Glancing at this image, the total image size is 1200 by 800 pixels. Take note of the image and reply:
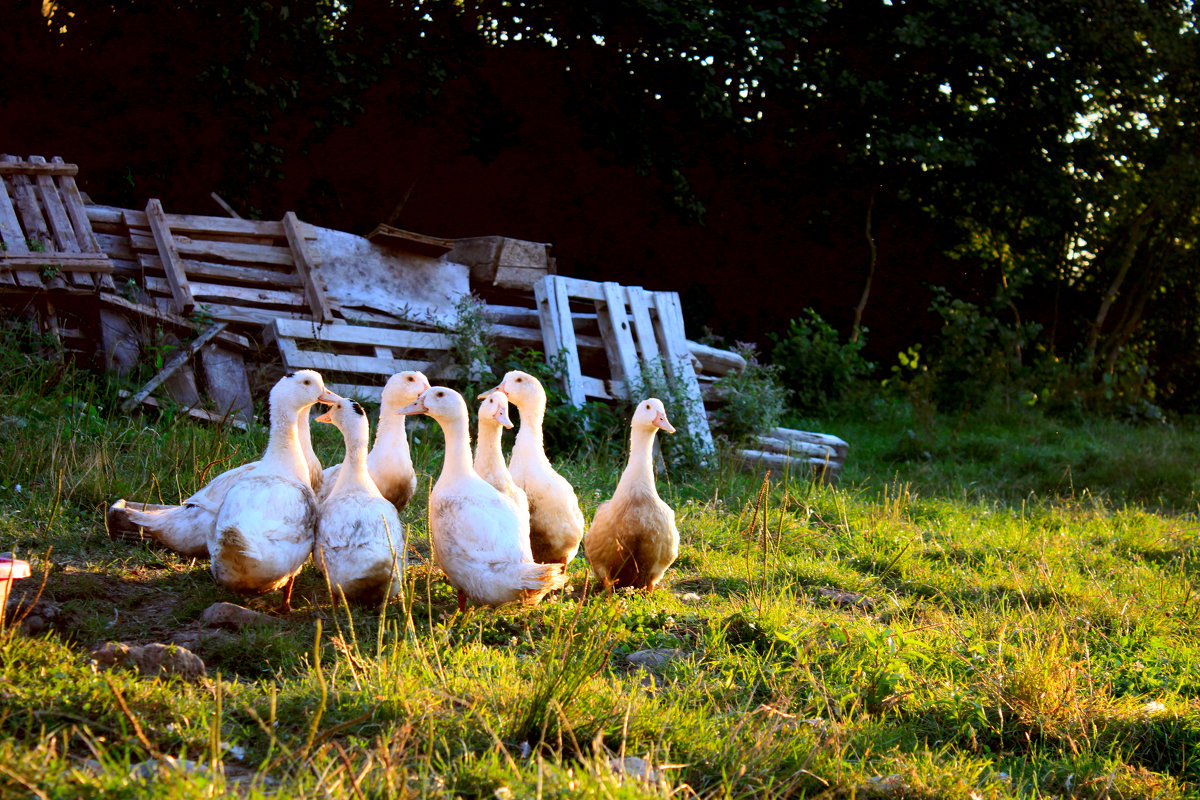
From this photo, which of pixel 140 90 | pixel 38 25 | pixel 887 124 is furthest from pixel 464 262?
pixel 887 124

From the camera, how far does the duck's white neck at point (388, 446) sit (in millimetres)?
4938

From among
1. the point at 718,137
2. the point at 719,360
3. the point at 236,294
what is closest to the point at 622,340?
the point at 719,360

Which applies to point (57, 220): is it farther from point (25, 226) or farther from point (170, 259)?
point (170, 259)

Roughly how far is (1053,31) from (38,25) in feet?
36.4

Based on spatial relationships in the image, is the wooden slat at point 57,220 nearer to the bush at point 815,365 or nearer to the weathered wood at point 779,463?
the weathered wood at point 779,463

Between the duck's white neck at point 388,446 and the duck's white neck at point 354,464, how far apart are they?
0.65 m

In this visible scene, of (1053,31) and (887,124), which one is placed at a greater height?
(1053,31)

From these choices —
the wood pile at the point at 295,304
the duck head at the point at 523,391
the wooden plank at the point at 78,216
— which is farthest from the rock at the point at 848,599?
the wooden plank at the point at 78,216

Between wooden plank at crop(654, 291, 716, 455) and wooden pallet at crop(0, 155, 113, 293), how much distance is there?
4.58 metres

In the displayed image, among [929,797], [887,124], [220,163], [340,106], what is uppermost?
[887,124]

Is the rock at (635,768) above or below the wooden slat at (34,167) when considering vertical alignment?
below

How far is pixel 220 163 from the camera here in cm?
986

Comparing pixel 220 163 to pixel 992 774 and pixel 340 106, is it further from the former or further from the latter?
pixel 992 774

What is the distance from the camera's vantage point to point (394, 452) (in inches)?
195
